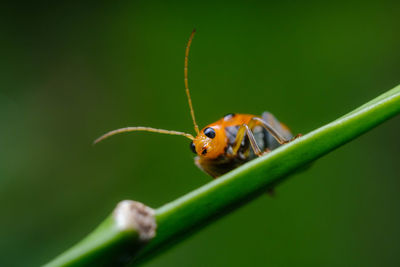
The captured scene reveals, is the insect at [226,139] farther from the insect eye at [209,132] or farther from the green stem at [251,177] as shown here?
the green stem at [251,177]

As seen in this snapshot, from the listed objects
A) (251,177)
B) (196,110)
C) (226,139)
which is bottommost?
(251,177)

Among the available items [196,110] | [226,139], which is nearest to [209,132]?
[226,139]

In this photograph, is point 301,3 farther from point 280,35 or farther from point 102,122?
point 102,122

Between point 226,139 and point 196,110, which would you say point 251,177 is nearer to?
point 226,139

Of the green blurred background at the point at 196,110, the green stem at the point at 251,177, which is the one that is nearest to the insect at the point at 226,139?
the green blurred background at the point at 196,110

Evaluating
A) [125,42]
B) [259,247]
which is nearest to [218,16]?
[125,42]

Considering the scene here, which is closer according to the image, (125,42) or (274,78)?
(274,78)
